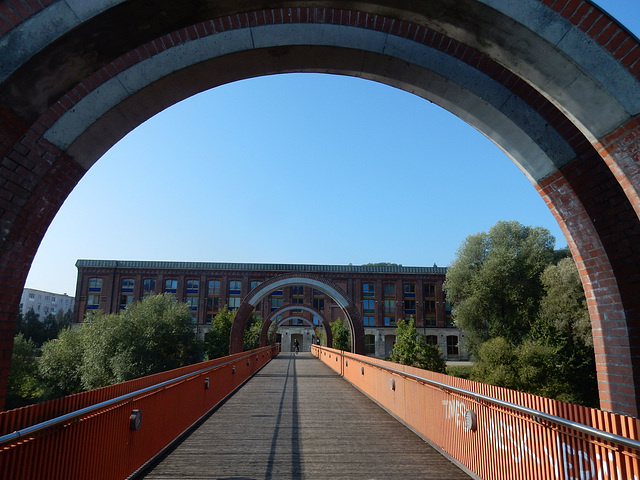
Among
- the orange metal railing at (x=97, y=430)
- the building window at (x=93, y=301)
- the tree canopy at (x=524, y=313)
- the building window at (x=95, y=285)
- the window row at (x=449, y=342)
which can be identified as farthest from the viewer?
the window row at (x=449, y=342)

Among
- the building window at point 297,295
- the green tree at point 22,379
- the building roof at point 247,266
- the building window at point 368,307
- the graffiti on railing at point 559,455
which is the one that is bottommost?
the green tree at point 22,379

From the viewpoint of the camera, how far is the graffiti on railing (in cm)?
334

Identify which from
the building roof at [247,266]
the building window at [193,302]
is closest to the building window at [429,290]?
the building roof at [247,266]

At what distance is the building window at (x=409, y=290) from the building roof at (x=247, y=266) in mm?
1652

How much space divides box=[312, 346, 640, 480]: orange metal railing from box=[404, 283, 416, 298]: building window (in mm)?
50034

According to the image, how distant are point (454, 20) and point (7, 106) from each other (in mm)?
4214

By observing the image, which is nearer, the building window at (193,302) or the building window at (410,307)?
the building window at (193,302)

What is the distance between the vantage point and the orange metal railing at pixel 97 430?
343cm

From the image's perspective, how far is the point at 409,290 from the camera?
57406 mm

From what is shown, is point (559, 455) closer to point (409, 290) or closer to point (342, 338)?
point (342, 338)

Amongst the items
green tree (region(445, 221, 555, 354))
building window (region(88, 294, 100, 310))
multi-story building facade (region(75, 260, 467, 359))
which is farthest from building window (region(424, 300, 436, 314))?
building window (region(88, 294, 100, 310))

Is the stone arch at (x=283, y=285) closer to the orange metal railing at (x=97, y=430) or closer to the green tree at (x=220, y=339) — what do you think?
the green tree at (x=220, y=339)

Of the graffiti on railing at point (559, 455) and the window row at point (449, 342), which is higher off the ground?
the graffiti on railing at point (559, 455)

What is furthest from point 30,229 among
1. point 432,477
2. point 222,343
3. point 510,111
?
point 222,343
